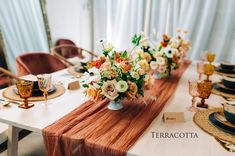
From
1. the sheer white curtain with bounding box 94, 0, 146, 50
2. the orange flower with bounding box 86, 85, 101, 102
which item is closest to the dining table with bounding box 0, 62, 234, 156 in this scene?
the orange flower with bounding box 86, 85, 101, 102

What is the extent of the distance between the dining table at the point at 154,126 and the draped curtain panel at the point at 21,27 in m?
1.73

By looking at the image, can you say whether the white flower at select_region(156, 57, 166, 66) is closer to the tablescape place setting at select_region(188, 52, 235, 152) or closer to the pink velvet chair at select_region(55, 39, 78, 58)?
the tablescape place setting at select_region(188, 52, 235, 152)

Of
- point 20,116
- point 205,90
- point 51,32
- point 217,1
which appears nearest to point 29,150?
point 20,116

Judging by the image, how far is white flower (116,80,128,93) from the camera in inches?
41.3

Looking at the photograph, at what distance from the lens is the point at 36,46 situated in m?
3.25

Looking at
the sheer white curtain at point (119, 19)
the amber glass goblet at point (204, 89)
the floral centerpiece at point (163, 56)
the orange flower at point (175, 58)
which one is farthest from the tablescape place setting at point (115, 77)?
the sheer white curtain at point (119, 19)

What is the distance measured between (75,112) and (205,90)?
2.30 ft

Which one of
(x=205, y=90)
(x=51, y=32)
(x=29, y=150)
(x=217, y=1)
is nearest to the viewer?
(x=205, y=90)

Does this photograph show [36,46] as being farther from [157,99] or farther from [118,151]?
[118,151]

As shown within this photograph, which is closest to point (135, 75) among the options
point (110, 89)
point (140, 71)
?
point (140, 71)

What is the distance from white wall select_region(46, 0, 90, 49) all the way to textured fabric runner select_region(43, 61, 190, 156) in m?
2.71

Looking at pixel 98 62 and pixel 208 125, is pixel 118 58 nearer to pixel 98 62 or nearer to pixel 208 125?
pixel 98 62

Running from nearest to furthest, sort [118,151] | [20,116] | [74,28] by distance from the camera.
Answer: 1. [118,151]
2. [20,116]
3. [74,28]

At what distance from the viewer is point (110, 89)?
1.07 meters
